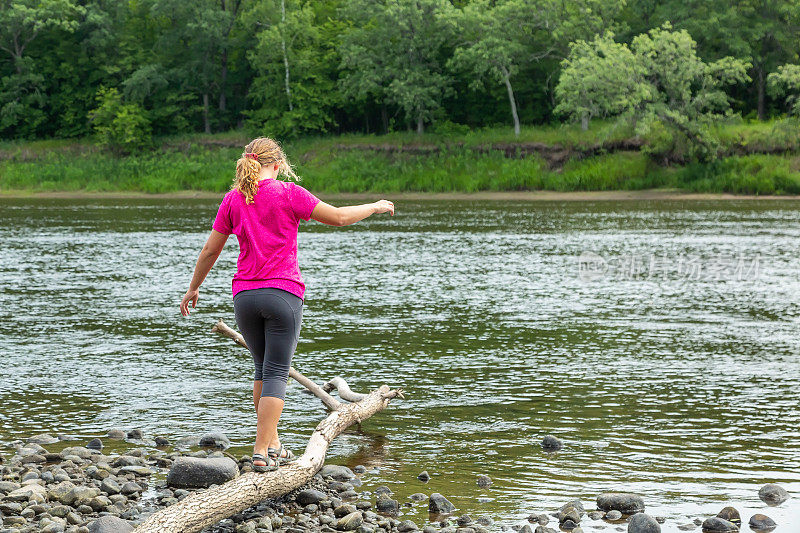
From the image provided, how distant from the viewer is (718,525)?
20.5 ft

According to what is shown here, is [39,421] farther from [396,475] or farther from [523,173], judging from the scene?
[523,173]

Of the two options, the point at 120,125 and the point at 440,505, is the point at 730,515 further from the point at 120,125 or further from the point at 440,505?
the point at 120,125

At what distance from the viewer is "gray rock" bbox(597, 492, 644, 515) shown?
661cm

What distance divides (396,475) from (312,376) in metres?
3.57

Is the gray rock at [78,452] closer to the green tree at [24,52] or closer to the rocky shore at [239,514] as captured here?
the rocky shore at [239,514]

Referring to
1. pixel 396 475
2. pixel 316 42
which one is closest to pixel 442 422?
pixel 396 475

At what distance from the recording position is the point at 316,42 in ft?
210

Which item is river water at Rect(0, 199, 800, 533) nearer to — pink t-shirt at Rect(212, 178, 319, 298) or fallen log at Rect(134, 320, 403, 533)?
fallen log at Rect(134, 320, 403, 533)

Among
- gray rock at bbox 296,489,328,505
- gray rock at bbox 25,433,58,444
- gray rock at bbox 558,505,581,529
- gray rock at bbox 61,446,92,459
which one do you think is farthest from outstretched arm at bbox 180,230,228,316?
gray rock at bbox 558,505,581,529

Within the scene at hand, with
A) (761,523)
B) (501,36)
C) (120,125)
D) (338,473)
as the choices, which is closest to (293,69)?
(120,125)

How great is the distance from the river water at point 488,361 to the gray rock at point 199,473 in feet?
3.21

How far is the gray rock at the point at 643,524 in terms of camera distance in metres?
6.12

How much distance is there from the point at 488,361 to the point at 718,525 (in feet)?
18.4

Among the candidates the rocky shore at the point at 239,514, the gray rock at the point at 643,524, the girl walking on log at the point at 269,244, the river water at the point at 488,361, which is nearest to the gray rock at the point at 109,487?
the rocky shore at the point at 239,514
